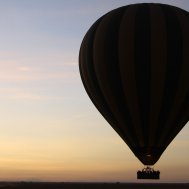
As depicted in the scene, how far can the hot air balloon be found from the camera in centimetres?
2916

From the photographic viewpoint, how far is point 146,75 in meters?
29.1

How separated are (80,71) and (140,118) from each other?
5.97 meters

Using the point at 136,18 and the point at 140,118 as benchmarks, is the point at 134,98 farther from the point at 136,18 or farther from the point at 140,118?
the point at 136,18

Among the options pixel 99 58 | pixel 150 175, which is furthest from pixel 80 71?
pixel 150 175

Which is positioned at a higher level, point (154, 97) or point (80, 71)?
point (80, 71)

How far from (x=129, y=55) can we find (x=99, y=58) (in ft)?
6.61

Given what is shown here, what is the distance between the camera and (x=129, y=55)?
29281 mm

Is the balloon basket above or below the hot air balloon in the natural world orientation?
below

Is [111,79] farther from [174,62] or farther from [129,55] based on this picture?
[174,62]

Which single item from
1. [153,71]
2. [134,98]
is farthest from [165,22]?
[134,98]

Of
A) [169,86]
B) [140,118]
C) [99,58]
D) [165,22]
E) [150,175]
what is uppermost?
[165,22]

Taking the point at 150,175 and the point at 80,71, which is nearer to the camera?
the point at 150,175

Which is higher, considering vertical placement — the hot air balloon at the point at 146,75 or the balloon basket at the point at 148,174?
the hot air balloon at the point at 146,75

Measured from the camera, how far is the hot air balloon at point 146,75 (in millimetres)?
29156
